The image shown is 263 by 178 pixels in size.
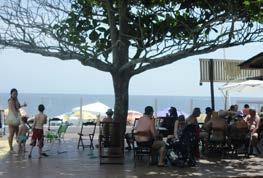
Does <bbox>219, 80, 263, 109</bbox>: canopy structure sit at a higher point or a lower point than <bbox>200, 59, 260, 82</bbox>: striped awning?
lower

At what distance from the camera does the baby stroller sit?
45.9ft

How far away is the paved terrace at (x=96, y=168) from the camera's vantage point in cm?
1234

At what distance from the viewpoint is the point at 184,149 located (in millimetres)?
14000

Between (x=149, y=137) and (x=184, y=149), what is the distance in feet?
2.87

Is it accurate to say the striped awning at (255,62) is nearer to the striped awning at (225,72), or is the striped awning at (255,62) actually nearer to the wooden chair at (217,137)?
the wooden chair at (217,137)

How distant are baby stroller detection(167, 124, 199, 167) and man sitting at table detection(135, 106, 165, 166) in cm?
32

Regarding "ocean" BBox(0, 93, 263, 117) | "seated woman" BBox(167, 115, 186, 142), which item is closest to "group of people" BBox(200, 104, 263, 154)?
"seated woman" BBox(167, 115, 186, 142)

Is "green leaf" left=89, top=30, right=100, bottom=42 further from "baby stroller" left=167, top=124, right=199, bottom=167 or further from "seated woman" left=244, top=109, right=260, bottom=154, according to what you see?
"seated woman" left=244, top=109, right=260, bottom=154

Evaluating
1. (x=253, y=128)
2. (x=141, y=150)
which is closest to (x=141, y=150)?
(x=141, y=150)

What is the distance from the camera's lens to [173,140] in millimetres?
14586

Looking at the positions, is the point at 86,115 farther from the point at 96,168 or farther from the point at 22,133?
the point at 96,168

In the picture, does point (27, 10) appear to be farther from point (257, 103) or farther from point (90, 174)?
point (257, 103)

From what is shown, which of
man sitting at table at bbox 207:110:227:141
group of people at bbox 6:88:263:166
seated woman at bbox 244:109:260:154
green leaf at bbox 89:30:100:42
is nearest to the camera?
group of people at bbox 6:88:263:166

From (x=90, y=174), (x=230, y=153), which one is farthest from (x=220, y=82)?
(x=90, y=174)
